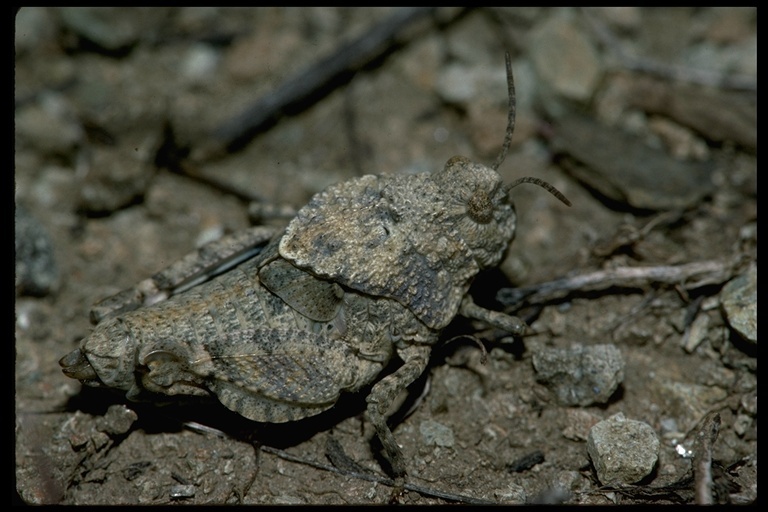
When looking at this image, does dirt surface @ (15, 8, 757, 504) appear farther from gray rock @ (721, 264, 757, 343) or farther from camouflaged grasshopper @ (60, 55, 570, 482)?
camouflaged grasshopper @ (60, 55, 570, 482)

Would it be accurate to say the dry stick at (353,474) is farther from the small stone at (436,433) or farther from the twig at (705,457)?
the twig at (705,457)

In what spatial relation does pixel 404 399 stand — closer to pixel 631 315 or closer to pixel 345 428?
pixel 345 428

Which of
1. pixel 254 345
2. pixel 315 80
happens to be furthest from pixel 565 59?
pixel 254 345

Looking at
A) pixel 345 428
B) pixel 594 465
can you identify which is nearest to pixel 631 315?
pixel 594 465

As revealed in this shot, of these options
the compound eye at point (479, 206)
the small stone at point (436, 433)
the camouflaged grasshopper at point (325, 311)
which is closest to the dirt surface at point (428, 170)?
the small stone at point (436, 433)

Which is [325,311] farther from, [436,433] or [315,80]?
[315,80]

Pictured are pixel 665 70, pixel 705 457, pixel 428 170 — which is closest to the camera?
pixel 705 457

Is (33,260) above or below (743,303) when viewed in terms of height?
above
